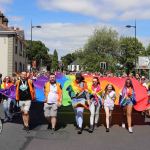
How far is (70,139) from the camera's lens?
12.3 metres

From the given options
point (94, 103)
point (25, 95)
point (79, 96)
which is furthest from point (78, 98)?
point (25, 95)

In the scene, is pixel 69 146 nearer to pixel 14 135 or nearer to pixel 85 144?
pixel 85 144

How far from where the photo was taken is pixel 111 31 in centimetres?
7919

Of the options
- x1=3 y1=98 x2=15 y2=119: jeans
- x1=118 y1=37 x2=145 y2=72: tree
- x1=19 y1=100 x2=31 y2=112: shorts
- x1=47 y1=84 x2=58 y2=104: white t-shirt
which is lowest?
x1=3 y1=98 x2=15 y2=119: jeans

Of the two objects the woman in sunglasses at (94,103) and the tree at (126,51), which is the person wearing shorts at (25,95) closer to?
the woman in sunglasses at (94,103)

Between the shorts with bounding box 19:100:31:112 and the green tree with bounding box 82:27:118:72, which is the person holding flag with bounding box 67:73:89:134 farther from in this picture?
the green tree with bounding box 82:27:118:72

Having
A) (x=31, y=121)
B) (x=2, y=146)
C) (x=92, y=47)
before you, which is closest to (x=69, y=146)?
(x=2, y=146)

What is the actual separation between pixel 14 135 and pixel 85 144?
7.58 ft

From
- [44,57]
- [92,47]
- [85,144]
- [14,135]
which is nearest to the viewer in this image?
[85,144]

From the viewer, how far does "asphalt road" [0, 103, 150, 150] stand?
11023 millimetres

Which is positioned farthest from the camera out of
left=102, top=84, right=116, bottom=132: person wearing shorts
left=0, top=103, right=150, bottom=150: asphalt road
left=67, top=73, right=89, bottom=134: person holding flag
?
left=102, top=84, right=116, bottom=132: person wearing shorts

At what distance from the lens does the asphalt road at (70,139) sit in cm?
1102

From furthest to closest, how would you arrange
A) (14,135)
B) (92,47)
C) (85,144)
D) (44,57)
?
(44,57)
(92,47)
(14,135)
(85,144)

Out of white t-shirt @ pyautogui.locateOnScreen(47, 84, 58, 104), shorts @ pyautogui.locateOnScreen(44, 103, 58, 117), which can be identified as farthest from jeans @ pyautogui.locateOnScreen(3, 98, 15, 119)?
white t-shirt @ pyautogui.locateOnScreen(47, 84, 58, 104)
